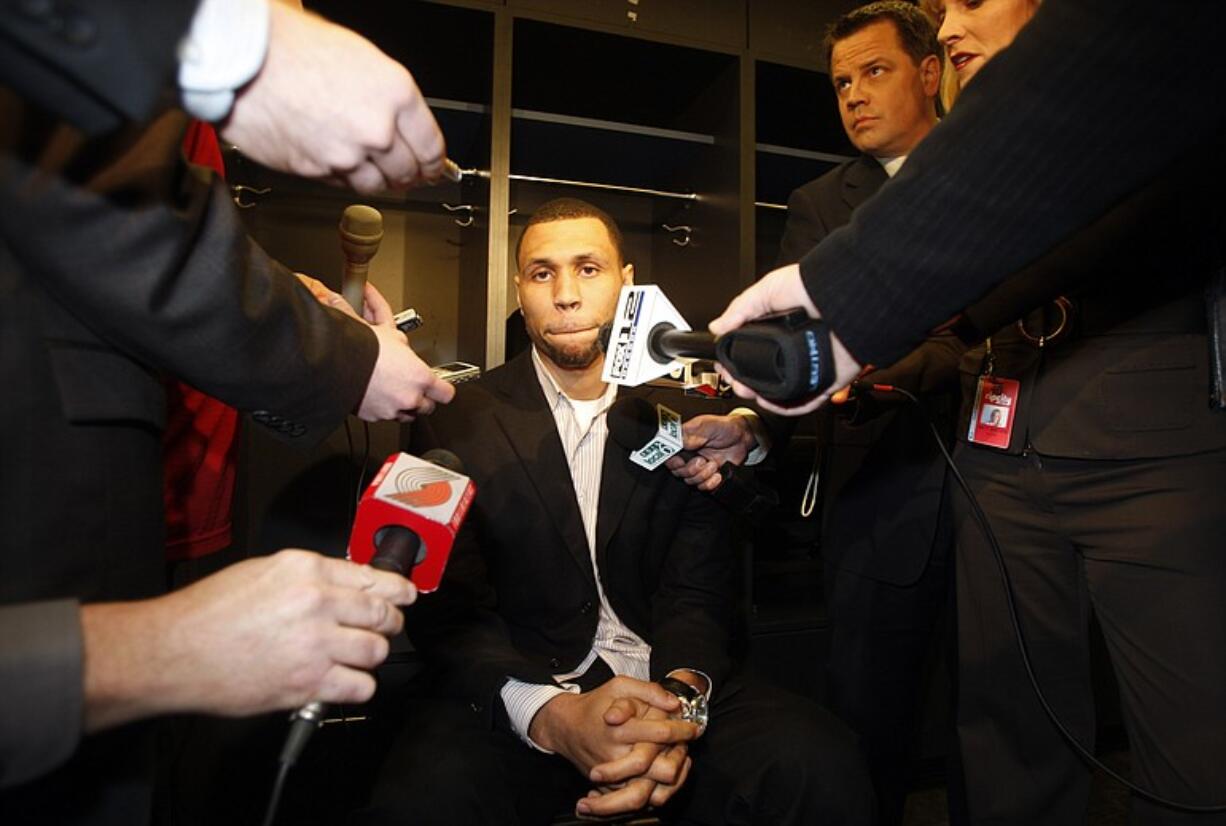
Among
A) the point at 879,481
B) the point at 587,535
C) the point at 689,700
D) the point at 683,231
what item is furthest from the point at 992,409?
the point at 683,231

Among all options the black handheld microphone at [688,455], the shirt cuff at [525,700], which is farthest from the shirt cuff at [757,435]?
the shirt cuff at [525,700]

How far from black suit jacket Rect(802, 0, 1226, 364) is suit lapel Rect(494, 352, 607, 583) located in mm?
896

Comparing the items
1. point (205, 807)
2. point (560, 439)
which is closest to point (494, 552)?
point (560, 439)

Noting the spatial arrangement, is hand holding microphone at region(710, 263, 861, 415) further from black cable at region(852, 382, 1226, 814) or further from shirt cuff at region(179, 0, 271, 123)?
black cable at region(852, 382, 1226, 814)

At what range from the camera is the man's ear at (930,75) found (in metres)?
1.58

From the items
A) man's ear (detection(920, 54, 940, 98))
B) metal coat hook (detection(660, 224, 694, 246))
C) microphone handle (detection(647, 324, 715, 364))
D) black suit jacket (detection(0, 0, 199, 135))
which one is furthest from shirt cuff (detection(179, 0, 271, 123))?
metal coat hook (detection(660, 224, 694, 246))

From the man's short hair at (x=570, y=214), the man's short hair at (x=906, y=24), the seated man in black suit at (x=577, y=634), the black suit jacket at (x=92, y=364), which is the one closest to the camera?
the black suit jacket at (x=92, y=364)

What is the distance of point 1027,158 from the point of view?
0.56m

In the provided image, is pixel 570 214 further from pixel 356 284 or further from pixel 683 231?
pixel 356 284

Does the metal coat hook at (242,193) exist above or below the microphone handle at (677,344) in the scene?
above

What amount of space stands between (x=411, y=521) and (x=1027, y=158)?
0.62m

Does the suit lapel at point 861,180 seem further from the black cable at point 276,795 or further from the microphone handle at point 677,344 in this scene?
the black cable at point 276,795

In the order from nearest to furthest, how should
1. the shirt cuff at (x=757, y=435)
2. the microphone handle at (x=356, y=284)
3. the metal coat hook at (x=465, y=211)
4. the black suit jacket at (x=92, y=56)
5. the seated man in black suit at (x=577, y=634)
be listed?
the black suit jacket at (x=92, y=56) → the microphone handle at (x=356, y=284) → the seated man in black suit at (x=577, y=634) → the shirt cuff at (x=757, y=435) → the metal coat hook at (x=465, y=211)

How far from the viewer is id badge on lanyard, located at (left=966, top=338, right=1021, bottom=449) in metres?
1.06
